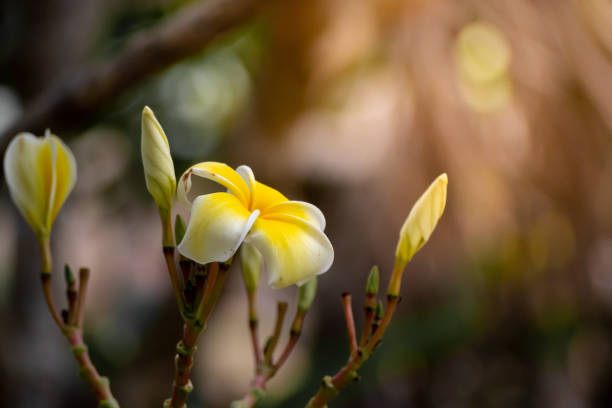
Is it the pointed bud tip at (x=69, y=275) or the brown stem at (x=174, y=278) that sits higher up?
the pointed bud tip at (x=69, y=275)

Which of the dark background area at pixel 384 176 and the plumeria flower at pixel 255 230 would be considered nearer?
the plumeria flower at pixel 255 230

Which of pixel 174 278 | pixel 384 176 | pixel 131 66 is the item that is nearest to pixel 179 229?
pixel 174 278

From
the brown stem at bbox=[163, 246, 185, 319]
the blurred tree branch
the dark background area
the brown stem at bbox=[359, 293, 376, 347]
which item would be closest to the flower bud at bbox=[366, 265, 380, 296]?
the brown stem at bbox=[359, 293, 376, 347]

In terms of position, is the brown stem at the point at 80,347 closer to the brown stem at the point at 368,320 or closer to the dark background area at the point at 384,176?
the brown stem at the point at 368,320

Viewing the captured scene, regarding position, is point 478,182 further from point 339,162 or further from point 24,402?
point 24,402

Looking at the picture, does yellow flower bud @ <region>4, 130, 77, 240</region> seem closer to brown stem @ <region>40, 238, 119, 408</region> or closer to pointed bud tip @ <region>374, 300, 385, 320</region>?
brown stem @ <region>40, 238, 119, 408</region>

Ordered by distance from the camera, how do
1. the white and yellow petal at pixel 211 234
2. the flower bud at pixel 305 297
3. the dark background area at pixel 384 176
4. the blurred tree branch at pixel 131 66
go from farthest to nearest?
the dark background area at pixel 384 176, the blurred tree branch at pixel 131 66, the flower bud at pixel 305 297, the white and yellow petal at pixel 211 234

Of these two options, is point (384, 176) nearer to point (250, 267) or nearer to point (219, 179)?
point (250, 267)

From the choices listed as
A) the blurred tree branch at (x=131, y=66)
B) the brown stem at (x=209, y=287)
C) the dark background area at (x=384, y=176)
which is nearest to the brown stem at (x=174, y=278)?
the brown stem at (x=209, y=287)
